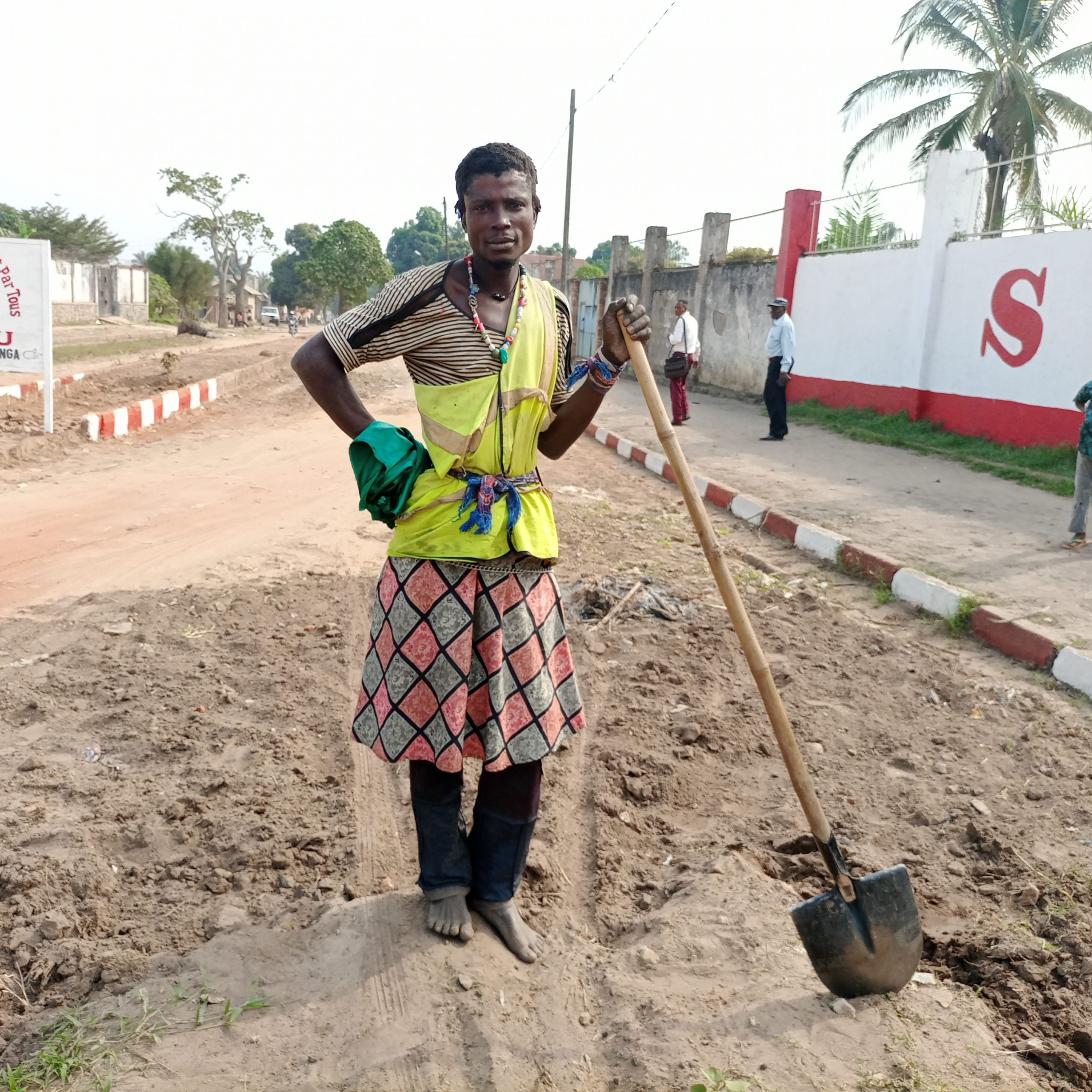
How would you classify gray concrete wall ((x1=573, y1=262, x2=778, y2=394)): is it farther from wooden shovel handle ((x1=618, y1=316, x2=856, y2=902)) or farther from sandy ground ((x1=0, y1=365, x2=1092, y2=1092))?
wooden shovel handle ((x1=618, y1=316, x2=856, y2=902))

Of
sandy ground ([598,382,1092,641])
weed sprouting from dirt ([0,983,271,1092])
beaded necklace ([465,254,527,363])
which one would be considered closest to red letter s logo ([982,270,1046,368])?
sandy ground ([598,382,1092,641])

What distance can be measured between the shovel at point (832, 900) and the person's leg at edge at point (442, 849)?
769 millimetres

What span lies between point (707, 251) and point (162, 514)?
1481 centimetres

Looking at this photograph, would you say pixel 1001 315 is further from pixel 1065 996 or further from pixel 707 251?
pixel 1065 996

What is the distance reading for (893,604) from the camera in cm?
585

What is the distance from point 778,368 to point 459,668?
10861 millimetres

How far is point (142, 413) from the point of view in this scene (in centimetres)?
1143

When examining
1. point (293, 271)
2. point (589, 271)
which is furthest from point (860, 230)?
point (293, 271)

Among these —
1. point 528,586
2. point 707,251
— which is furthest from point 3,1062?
point 707,251

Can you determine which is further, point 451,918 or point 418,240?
point 418,240

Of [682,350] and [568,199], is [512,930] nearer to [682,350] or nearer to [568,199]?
[682,350]

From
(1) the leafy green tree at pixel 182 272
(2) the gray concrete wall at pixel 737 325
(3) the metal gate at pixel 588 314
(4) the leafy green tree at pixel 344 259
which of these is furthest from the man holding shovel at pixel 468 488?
(1) the leafy green tree at pixel 182 272

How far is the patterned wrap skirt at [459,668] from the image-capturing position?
2.28 meters

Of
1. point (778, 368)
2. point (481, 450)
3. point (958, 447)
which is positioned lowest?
point (958, 447)
